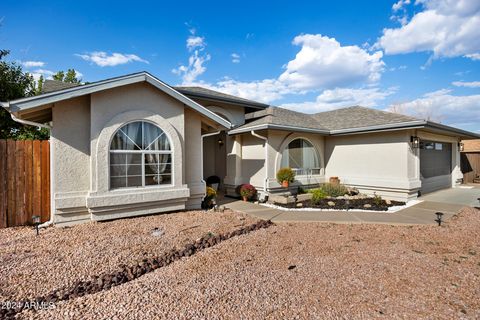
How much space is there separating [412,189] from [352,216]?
15.6 ft

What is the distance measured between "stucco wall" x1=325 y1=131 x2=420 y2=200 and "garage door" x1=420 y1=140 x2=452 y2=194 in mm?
2540

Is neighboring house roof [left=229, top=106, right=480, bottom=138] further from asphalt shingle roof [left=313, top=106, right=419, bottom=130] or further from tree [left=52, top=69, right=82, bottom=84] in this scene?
tree [left=52, top=69, right=82, bottom=84]

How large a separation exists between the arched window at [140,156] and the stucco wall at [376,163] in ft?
30.2

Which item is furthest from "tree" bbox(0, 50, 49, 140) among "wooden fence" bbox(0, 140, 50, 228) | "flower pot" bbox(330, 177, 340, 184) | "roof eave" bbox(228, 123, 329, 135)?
"flower pot" bbox(330, 177, 340, 184)

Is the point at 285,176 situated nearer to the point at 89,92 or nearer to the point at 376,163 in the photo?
the point at 376,163

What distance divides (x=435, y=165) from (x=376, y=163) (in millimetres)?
5474

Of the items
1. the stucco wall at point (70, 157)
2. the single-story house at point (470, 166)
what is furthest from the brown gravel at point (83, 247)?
the single-story house at point (470, 166)

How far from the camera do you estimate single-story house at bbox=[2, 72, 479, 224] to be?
660 cm

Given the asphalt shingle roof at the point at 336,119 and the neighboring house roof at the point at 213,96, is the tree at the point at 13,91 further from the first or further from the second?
the asphalt shingle roof at the point at 336,119

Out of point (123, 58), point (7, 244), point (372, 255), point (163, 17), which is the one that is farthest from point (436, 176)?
point (123, 58)

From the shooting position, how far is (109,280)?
12.0 feet

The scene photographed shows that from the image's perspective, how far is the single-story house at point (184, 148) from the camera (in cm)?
660

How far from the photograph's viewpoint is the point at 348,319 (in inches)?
111

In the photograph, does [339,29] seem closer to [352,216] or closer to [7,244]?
[352,216]
